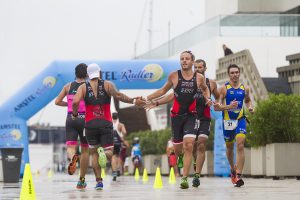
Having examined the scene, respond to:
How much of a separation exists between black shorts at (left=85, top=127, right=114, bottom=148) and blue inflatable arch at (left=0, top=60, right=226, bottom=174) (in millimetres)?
13303

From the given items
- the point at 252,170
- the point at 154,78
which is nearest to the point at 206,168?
the point at 154,78

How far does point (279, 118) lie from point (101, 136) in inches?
322

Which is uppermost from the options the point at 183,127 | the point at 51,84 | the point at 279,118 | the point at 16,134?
the point at 51,84

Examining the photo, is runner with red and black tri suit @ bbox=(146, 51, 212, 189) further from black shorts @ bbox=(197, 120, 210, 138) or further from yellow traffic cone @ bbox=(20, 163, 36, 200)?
yellow traffic cone @ bbox=(20, 163, 36, 200)

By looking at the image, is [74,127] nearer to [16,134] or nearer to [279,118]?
[279,118]

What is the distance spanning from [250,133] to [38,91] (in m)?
7.76

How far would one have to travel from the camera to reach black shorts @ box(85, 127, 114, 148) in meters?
15.0

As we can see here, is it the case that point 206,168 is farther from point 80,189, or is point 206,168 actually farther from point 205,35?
point 205,35

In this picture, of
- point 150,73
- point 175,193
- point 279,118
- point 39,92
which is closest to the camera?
point 175,193

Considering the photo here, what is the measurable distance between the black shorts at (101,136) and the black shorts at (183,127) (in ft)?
3.41

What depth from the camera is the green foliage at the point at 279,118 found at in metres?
22.0

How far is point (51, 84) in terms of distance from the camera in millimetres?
28359

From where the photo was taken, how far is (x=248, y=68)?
1253 inches

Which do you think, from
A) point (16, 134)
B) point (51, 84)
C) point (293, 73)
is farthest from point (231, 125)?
point (293, 73)
